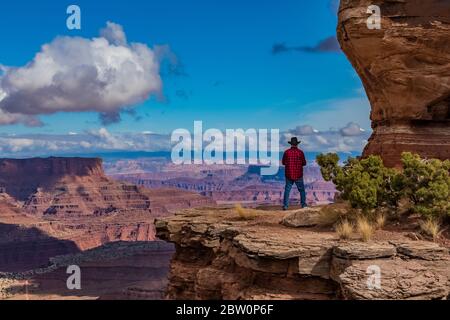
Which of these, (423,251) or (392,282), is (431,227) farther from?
(392,282)

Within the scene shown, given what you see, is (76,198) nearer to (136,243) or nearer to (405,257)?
(136,243)

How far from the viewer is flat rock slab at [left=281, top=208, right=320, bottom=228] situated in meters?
15.3

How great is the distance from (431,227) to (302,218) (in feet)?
12.1

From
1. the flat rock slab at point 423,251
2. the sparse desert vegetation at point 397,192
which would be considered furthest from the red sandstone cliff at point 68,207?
the flat rock slab at point 423,251

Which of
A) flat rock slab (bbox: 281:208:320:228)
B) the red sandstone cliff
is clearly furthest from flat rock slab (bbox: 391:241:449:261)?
the red sandstone cliff

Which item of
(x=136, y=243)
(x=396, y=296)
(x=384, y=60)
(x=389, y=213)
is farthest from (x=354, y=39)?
(x=136, y=243)

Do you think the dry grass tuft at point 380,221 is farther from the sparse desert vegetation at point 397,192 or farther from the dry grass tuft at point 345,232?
the dry grass tuft at point 345,232

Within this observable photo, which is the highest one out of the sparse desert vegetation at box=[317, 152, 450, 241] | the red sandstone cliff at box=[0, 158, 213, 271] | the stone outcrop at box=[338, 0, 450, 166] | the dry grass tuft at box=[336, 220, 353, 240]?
the stone outcrop at box=[338, 0, 450, 166]

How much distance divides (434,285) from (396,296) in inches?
41.8

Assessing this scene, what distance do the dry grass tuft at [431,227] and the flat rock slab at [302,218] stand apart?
122 inches

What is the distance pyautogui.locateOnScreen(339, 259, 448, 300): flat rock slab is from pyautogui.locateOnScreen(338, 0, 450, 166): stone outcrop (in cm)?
880

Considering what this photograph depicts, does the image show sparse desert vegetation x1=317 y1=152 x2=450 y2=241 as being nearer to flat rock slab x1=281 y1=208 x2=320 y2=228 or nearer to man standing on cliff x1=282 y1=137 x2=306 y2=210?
flat rock slab x1=281 y1=208 x2=320 y2=228

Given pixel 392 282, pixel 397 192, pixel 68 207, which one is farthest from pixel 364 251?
pixel 68 207

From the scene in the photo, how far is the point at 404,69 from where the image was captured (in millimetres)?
18984
